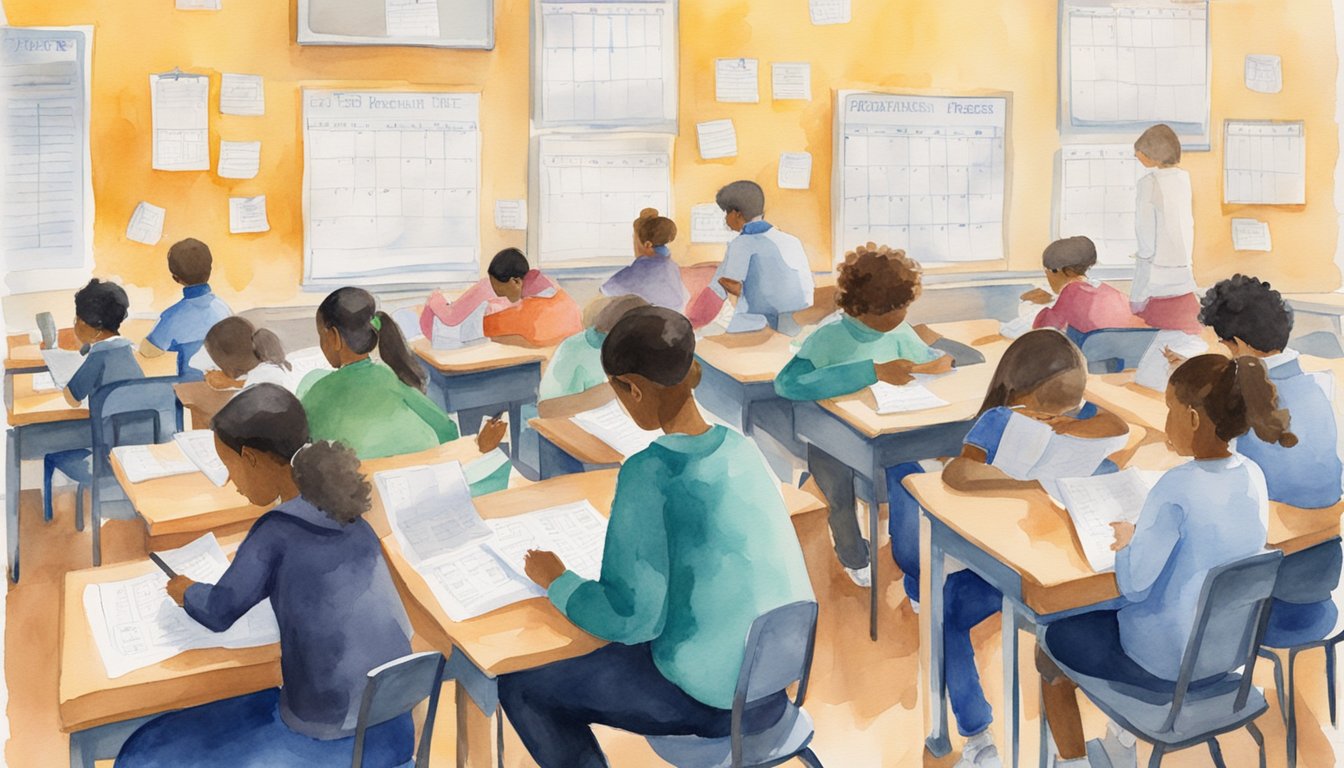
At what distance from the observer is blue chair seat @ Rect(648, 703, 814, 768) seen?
194cm

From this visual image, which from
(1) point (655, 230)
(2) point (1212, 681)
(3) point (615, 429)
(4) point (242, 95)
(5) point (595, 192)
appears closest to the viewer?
(2) point (1212, 681)

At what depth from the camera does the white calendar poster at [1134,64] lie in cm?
591

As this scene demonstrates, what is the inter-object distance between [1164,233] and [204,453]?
4.08m

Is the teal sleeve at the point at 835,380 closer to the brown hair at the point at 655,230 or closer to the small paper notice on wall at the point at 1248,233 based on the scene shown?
the brown hair at the point at 655,230

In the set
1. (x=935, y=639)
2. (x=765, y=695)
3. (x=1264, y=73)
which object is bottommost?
(x=935, y=639)

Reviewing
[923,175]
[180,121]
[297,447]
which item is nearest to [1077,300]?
[923,175]

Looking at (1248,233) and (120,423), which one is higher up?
(1248,233)

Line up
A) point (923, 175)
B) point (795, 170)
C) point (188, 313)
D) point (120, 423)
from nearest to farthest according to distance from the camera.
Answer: point (120, 423), point (188, 313), point (795, 170), point (923, 175)

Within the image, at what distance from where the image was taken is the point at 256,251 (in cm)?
502

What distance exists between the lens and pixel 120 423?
378 centimetres

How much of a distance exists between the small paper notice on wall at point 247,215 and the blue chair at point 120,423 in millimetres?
1351

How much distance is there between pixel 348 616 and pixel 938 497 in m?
1.35

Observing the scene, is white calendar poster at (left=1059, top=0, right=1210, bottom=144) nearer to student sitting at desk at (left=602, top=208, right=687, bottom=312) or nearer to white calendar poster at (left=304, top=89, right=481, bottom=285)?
student sitting at desk at (left=602, top=208, right=687, bottom=312)

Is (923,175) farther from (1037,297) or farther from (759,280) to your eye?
(759,280)
